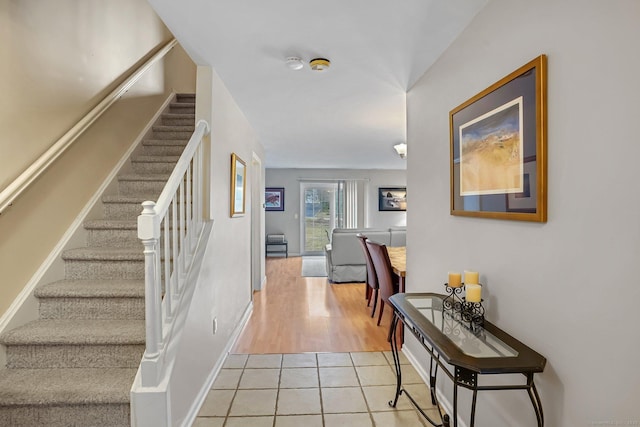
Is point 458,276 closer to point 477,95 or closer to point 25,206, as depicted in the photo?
point 477,95

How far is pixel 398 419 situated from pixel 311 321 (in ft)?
5.72

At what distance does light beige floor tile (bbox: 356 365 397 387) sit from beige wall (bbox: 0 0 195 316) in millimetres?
2250

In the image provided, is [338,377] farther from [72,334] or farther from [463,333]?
[72,334]

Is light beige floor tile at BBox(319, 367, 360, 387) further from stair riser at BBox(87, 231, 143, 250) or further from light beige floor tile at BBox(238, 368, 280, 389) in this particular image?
stair riser at BBox(87, 231, 143, 250)

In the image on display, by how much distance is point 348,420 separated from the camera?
1.87 meters

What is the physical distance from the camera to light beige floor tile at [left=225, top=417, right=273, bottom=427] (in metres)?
1.82

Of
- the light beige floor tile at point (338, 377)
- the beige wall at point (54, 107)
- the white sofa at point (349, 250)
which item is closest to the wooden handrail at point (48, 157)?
the beige wall at point (54, 107)

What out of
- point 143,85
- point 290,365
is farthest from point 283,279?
point 143,85

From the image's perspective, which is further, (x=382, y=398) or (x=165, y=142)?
(x=165, y=142)

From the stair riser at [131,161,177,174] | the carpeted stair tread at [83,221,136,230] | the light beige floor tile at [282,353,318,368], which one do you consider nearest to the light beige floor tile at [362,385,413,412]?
the light beige floor tile at [282,353,318,368]

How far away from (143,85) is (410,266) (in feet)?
10.5

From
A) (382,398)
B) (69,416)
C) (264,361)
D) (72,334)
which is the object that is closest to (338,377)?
(382,398)

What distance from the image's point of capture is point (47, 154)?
181 cm

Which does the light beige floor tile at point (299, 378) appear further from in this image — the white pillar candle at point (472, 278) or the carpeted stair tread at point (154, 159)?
the carpeted stair tread at point (154, 159)
